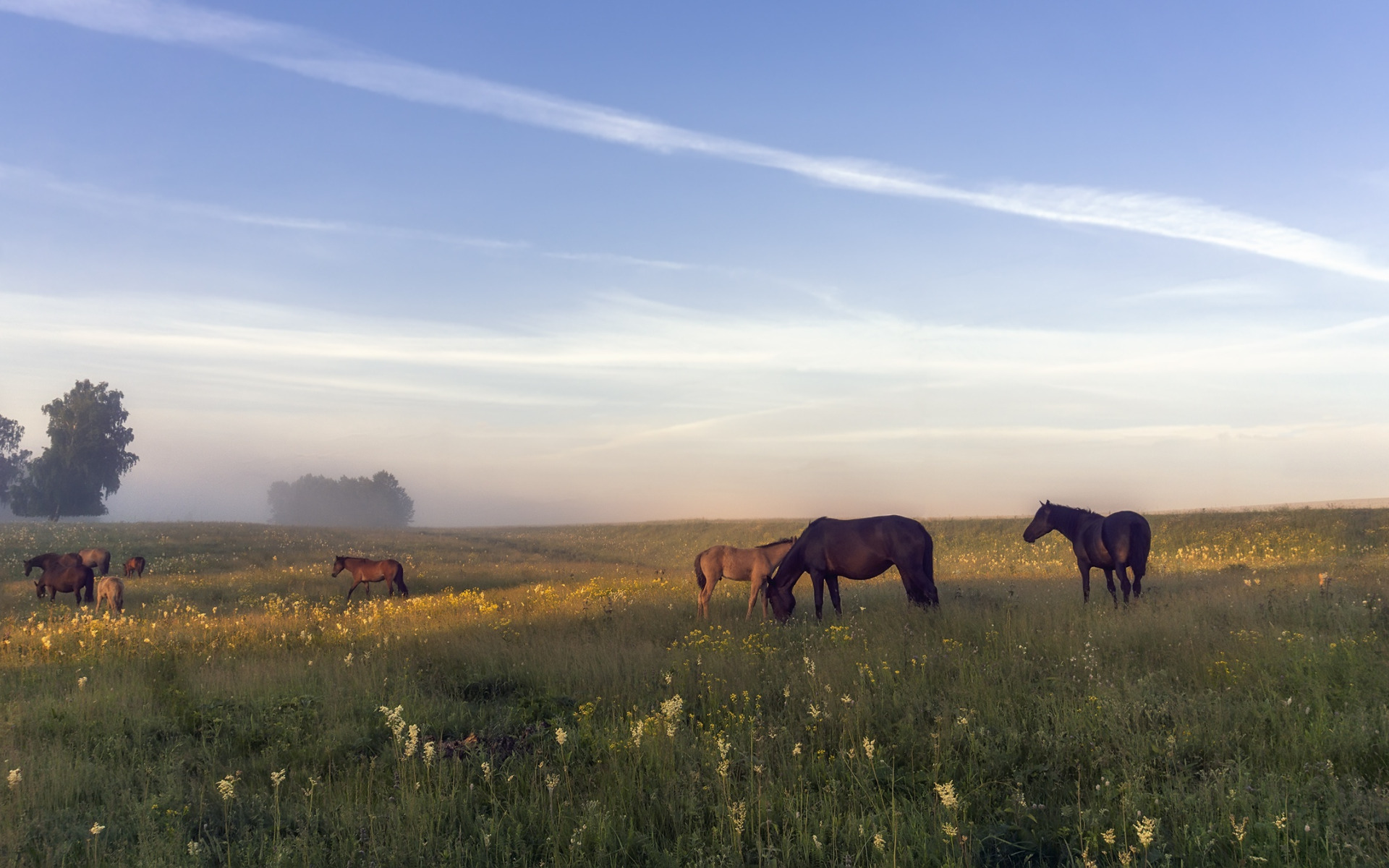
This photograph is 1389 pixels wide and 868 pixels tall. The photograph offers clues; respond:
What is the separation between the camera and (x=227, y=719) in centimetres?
809

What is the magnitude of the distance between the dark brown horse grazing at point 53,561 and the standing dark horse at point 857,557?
2225 cm

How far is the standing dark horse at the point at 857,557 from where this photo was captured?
14.6m

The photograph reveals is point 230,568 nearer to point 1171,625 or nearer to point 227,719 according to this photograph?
point 227,719

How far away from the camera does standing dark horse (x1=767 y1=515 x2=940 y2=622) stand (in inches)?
576

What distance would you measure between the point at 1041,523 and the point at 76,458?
9353cm

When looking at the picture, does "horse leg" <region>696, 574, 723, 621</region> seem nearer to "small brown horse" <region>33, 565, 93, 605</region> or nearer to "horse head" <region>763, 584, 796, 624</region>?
"horse head" <region>763, 584, 796, 624</region>

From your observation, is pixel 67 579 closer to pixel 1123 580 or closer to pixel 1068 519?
pixel 1068 519

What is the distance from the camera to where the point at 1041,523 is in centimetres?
1897

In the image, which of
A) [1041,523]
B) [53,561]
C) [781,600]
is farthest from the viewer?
[53,561]

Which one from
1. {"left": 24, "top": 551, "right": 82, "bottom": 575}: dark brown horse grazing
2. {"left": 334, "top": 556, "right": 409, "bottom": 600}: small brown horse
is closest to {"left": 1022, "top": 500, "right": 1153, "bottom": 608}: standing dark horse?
{"left": 334, "top": 556, "right": 409, "bottom": 600}: small brown horse

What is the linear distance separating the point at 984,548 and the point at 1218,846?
39480mm

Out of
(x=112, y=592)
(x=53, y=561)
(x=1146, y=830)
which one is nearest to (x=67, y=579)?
(x=53, y=561)

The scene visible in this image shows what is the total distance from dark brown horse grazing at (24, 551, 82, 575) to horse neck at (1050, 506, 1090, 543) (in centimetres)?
2882

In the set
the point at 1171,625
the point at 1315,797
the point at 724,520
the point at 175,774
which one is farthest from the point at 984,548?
the point at 175,774
